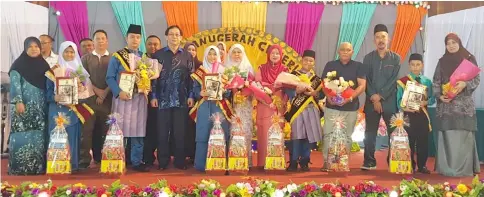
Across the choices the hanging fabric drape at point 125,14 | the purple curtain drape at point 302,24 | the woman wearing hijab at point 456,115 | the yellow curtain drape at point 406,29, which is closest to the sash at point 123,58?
the hanging fabric drape at point 125,14

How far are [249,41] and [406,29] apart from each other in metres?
1.94

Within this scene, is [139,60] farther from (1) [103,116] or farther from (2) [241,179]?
(2) [241,179]

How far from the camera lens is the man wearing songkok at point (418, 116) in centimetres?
419

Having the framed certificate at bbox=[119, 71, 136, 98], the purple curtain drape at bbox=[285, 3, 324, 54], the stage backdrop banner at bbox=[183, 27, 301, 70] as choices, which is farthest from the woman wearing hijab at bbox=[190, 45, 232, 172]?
the purple curtain drape at bbox=[285, 3, 324, 54]

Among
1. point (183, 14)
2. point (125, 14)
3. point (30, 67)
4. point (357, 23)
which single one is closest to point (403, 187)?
point (357, 23)

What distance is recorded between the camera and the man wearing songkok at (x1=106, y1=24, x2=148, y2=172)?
405 centimetres

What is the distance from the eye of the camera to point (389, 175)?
13.4ft

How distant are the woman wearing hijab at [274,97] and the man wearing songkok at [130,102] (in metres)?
1.05

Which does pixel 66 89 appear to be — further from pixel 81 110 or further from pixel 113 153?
pixel 113 153

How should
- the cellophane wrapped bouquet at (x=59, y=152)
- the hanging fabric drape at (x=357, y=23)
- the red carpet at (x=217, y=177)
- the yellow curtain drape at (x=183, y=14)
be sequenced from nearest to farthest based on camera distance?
the red carpet at (x=217, y=177)
the cellophane wrapped bouquet at (x=59, y=152)
the yellow curtain drape at (x=183, y=14)
the hanging fabric drape at (x=357, y=23)

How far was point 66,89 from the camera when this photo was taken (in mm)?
3922

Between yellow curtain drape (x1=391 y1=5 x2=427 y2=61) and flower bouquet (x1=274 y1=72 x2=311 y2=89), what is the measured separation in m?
1.67

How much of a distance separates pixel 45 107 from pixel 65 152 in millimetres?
487

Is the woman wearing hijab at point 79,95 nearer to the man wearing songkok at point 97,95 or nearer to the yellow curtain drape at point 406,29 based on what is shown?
the man wearing songkok at point 97,95
